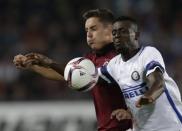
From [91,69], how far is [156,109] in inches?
27.1

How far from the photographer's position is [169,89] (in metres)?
6.07

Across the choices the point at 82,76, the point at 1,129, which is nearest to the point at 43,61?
the point at 82,76

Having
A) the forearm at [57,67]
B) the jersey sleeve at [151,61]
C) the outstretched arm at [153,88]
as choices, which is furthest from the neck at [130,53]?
the forearm at [57,67]

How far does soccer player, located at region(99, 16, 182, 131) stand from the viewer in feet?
19.7

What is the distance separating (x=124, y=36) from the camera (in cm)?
610

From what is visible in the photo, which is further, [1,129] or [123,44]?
[1,129]

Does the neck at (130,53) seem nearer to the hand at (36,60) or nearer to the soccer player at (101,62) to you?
the soccer player at (101,62)

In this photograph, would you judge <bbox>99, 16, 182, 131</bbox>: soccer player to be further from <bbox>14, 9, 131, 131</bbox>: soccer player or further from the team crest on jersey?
<bbox>14, 9, 131, 131</bbox>: soccer player

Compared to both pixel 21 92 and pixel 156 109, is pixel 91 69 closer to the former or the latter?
pixel 156 109

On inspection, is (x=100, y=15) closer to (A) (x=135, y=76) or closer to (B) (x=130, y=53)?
(B) (x=130, y=53)

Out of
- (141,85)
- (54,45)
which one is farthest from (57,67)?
(54,45)

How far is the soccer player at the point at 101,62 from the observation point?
648 cm

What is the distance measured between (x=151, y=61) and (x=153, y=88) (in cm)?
37

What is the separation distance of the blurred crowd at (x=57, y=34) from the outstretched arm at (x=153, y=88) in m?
5.41
